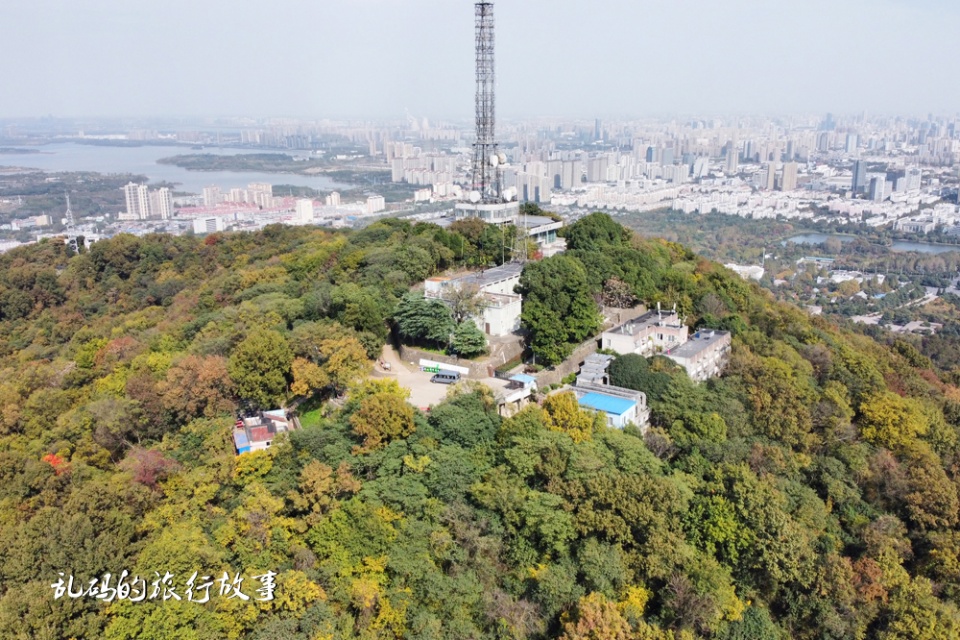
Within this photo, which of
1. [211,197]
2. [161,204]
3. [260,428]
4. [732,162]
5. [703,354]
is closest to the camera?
[260,428]

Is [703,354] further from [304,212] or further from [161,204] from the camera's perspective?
[161,204]

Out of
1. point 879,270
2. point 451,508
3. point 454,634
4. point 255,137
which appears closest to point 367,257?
point 451,508

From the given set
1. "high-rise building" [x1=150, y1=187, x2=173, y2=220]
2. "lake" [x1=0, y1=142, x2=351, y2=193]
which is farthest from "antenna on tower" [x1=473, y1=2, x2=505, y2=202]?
"lake" [x1=0, y1=142, x2=351, y2=193]

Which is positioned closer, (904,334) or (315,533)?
(315,533)

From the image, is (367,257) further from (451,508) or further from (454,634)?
(454,634)

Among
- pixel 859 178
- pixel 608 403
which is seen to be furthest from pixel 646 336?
pixel 859 178

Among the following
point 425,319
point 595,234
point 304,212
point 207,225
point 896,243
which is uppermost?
point 595,234
